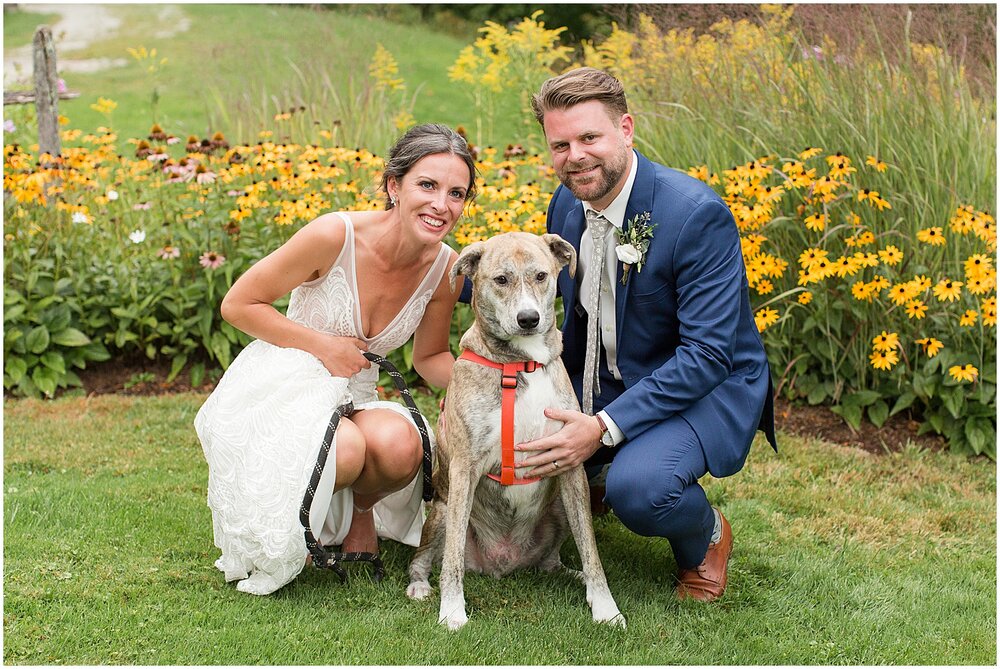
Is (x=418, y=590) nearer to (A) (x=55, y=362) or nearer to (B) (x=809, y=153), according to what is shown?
(B) (x=809, y=153)

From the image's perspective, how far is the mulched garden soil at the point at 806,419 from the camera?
5.20 metres

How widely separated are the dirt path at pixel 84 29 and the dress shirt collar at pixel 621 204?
16.6m

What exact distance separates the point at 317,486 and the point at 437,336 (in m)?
0.93

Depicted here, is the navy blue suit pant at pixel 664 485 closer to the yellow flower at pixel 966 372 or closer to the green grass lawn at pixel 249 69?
the yellow flower at pixel 966 372

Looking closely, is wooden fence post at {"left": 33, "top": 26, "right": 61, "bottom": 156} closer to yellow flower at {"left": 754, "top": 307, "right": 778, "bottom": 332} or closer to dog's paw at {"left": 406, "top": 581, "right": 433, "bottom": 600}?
dog's paw at {"left": 406, "top": 581, "right": 433, "bottom": 600}

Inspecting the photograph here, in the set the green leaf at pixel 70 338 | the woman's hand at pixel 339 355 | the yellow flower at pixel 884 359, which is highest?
the woman's hand at pixel 339 355

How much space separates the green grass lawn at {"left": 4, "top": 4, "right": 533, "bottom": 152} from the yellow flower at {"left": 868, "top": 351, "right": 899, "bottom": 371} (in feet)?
13.5

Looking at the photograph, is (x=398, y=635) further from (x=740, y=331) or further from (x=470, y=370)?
(x=740, y=331)

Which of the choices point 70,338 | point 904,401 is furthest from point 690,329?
point 70,338

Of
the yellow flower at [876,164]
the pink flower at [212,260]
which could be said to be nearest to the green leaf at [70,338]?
the pink flower at [212,260]

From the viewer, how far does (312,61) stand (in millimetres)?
9367

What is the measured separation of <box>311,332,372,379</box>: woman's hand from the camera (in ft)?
11.9

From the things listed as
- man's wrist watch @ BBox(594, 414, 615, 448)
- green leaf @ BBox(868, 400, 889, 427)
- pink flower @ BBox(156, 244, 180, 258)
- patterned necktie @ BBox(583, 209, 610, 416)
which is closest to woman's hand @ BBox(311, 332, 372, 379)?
patterned necktie @ BBox(583, 209, 610, 416)

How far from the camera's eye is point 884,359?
16.4ft
